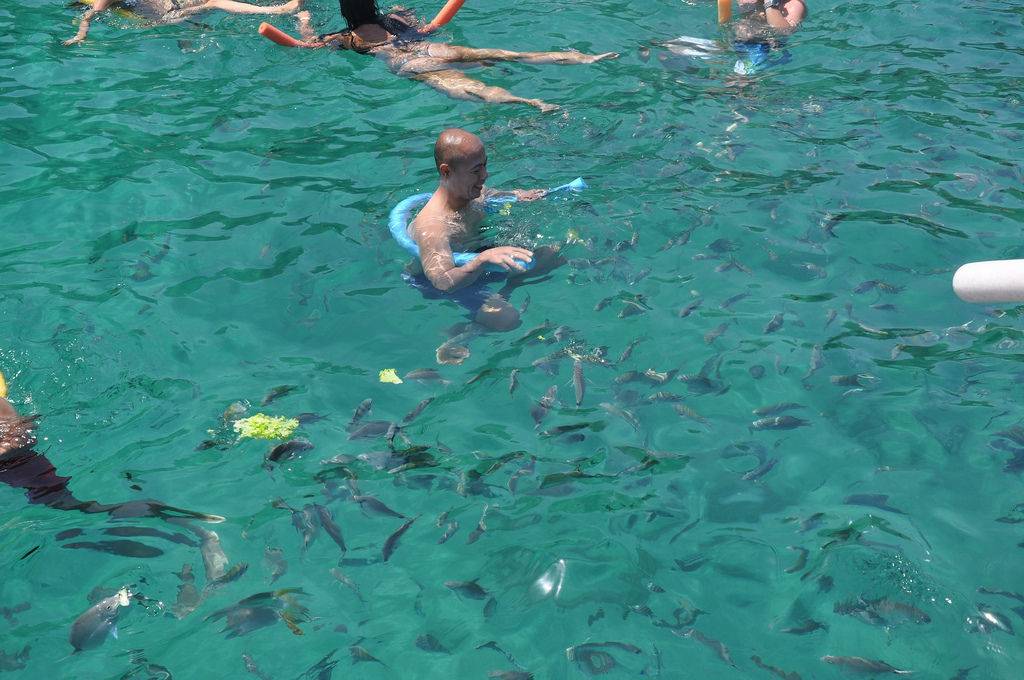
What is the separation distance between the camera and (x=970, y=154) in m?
7.42

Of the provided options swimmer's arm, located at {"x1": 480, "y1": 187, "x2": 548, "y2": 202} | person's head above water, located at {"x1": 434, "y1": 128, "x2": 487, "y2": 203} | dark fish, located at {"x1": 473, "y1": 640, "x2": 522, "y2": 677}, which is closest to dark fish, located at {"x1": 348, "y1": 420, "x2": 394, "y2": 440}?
dark fish, located at {"x1": 473, "y1": 640, "x2": 522, "y2": 677}

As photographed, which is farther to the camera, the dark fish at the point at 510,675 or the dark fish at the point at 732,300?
the dark fish at the point at 732,300

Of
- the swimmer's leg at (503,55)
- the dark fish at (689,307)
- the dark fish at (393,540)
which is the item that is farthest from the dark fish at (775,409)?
the swimmer's leg at (503,55)

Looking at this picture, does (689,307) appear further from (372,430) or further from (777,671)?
(777,671)

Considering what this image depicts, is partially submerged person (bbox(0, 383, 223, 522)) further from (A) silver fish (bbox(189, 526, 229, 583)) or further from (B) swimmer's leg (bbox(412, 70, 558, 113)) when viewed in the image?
(B) swimmer's leg (bbox(412, 70, 558, 113))

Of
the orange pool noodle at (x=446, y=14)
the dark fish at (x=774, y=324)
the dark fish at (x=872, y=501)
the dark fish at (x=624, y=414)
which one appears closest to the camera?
the dark fish at (x=872, y=501)

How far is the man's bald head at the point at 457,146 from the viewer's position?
607 cm

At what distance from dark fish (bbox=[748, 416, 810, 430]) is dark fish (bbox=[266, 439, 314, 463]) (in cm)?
256

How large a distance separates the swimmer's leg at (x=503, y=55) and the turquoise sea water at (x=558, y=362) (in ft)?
0.46

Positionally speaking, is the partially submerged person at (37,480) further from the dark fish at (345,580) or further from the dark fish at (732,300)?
the dark fish at (732,300)

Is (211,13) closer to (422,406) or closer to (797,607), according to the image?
(422,406)

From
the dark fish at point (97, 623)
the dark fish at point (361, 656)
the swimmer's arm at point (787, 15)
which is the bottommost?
the dark fish at point (361, 656)

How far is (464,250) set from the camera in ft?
21.2

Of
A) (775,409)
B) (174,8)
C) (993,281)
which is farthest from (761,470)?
(174,8)
